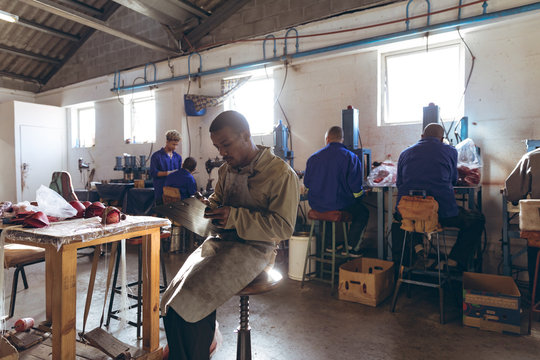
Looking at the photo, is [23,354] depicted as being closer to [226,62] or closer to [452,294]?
[452,294]

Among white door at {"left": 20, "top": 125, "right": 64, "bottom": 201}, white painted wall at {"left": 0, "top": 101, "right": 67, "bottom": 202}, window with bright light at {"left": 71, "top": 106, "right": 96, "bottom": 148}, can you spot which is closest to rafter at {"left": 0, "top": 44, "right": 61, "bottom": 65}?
white painted wall at {"left": 0, "top": 101, "right": 67, "bottom": 202}

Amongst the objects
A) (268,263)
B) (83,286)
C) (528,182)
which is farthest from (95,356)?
(528,182)

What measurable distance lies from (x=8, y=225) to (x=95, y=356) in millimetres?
912

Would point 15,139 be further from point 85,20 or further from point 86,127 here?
point 85,20

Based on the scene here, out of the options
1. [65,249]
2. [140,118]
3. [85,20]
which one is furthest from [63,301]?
[140,118]

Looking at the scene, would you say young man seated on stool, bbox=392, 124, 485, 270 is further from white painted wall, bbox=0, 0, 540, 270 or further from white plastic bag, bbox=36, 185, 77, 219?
white plastic bag, bbox=36, 185, 77, 219

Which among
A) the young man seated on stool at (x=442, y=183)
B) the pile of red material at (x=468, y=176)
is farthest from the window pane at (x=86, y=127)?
the pile of red material at (x=468, y=176)

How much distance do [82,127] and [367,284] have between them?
8.01 m

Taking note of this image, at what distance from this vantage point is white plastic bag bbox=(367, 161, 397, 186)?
356 centimetres

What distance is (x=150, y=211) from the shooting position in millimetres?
5469

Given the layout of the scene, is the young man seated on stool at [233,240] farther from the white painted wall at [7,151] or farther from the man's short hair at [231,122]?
the white painted wall at [7,151]

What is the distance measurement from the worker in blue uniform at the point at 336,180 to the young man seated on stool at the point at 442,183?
1.54 feet

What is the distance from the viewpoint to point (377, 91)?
4.54 metres

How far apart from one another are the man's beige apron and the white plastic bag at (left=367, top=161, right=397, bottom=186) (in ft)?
6.97
